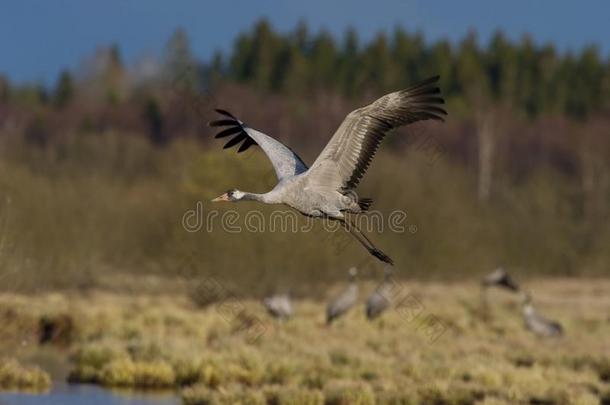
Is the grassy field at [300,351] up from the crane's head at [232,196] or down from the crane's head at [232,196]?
down

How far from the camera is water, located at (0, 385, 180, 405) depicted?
1562 cm

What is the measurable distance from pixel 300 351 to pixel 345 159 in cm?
692

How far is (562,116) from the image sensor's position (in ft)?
222

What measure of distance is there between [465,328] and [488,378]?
940cm

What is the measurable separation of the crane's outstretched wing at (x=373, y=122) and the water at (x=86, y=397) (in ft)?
15.2

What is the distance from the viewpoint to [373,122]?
41.9ft

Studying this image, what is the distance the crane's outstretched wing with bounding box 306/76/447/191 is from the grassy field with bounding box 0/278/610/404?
→ 346cm

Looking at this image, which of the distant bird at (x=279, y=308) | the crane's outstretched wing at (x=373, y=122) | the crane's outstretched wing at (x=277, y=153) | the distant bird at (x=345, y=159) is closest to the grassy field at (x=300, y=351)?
the distant bird at (x=279, y=308)

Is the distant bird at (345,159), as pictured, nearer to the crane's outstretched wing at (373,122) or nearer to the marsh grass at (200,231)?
the crane's outstretched wing at (373,122)

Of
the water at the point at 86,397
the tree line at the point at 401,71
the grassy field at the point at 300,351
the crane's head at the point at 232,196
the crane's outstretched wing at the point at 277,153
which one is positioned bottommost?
the water at the point at 86,397

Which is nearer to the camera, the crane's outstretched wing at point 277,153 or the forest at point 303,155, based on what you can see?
the crane's outstretched wing at point 277,153

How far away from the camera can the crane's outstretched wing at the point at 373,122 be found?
12680 mm

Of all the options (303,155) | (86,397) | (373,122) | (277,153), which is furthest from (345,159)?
(303,155)

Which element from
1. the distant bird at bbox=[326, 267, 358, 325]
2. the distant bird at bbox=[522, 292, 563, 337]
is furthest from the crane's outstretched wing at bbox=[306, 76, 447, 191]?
the distant bird at bbox=[522, 292, 563, 337]
